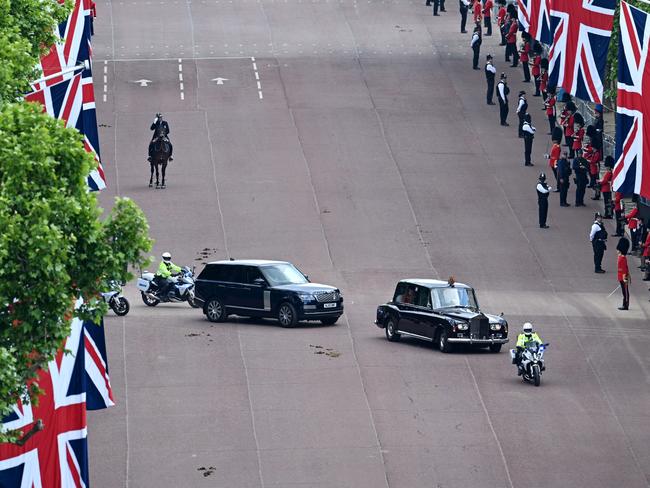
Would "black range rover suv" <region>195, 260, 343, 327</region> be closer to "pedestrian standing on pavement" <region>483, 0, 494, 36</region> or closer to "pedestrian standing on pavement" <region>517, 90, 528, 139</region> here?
"pedestrian standing on pavement" <region>517, 90, 528, 139</region>

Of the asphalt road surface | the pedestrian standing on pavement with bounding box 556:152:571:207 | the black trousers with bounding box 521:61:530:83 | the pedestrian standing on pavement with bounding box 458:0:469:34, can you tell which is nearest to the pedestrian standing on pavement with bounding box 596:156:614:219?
the asphalt road surface

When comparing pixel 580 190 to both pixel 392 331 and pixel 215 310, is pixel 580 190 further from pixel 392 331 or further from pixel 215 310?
pixel 215 310

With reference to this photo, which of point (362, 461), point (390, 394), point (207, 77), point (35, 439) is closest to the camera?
point (35, 439)

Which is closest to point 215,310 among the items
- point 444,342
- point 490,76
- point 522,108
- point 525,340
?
point 444,342

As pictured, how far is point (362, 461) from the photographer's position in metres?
30.3

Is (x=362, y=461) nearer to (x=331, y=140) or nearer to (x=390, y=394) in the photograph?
(x=390, y=394)

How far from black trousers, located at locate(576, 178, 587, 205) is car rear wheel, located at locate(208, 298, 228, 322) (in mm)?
16290

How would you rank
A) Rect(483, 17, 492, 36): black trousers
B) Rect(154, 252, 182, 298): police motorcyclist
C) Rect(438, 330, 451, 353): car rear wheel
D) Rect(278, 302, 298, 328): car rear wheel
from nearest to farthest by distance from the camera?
Rect(438, 330, 451, 353): car rear wheel, Rect(278, 302, 298, 328): car rear wheel, Rect(154, 252, 182, 298): police motorcyclist, Rect(483, 17, 492, 36): black trousers

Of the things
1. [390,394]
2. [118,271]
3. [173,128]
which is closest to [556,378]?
[390,394]

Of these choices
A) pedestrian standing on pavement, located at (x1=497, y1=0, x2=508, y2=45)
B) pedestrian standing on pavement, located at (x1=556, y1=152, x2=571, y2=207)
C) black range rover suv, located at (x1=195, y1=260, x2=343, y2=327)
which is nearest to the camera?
black range rover suv, located at (x1=195, y1=260, x2=343, y2=327)

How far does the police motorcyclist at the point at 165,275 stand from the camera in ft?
137

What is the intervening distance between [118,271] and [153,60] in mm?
52420

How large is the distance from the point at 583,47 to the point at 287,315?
1004 centimetres

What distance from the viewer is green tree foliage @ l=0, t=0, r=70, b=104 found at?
2394cm
